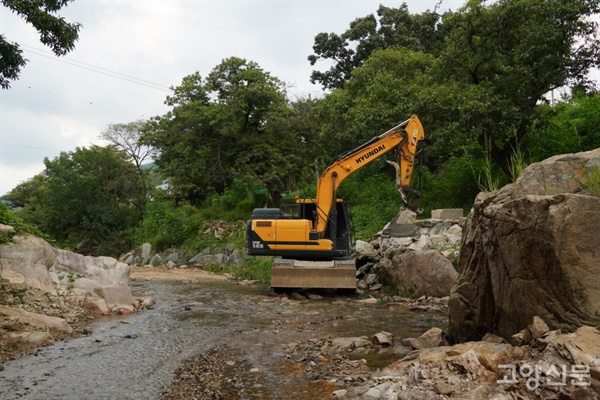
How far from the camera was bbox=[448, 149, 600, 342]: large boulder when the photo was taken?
4965mm

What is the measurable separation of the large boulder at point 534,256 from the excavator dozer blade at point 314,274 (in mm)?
6383

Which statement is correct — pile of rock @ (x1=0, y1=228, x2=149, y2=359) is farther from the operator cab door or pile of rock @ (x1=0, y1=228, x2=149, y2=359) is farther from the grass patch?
the grass patch

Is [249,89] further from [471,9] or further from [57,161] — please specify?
[57,161]

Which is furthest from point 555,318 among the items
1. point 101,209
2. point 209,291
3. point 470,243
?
point 101,209

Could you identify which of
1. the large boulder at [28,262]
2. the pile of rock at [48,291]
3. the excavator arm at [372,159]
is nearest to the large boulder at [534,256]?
the pile of rock at [48,291]

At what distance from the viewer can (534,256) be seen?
5.33 metres

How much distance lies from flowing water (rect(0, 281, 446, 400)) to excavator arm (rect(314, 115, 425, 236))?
2696 mm

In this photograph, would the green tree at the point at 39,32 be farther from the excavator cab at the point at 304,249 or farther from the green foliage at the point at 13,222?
the excavator cab at the point at 304,249

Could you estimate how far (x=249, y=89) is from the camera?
26.3m

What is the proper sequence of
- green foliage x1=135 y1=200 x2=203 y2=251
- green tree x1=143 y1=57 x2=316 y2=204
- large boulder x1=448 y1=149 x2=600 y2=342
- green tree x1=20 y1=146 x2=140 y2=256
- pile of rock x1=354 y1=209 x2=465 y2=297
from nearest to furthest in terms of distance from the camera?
large boulder x1=448 y1=149 x2=600 y2=342 → pile of rock x1=354 y1=209 x2=465 y2=297 → green tree x1=143 y1=57 x2=316 y2=204 → green foliage x1=135 y1=200 x2=203 y2=251 → green tree x1=20 y1=146 x2=140 y2=256

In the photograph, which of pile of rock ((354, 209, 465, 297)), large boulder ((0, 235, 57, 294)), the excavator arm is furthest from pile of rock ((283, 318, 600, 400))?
the excavator arm

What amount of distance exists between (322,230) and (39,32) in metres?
8.49

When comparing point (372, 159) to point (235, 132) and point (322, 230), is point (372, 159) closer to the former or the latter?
point (322, 230)

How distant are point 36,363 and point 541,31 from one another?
1574 cm
